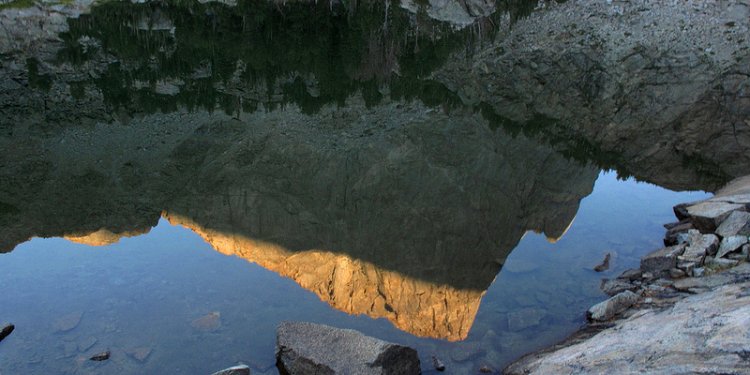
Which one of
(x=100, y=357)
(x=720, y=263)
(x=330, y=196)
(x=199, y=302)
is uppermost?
(x=330, y=196)

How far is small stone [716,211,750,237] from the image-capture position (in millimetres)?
9195

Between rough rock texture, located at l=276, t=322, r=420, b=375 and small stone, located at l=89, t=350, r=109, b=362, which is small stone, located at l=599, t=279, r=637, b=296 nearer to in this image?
rough rock texture, located at l=276, t=322, r=420, b=375

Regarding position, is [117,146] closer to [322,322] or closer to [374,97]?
[374,97]

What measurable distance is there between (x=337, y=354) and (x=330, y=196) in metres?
6.19

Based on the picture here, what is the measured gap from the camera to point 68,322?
8.13 metres

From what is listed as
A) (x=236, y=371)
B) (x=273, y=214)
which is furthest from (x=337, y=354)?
(x=273, y=214)

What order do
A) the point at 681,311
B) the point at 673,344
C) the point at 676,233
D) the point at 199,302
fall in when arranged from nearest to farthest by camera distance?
1. the point at 673,344
2. the point at 681,311
3. the point at 199,302
4. the point at 676,233

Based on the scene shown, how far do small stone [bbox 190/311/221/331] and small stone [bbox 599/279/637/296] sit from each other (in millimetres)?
5923

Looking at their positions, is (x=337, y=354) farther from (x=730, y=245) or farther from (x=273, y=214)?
(x=730, y=245)

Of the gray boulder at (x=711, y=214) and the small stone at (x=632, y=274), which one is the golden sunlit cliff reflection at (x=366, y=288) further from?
the gray boulder at (x=711, y=214)

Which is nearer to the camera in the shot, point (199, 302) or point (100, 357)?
point (100, 357)

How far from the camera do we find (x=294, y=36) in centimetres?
2470

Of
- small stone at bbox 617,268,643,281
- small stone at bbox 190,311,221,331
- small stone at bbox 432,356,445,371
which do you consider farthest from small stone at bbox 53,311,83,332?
small stone at bbox 617,268,643,281

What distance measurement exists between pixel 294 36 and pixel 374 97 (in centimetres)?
751
